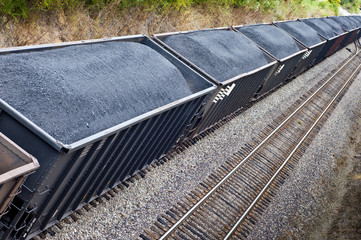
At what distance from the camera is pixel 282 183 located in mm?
13008

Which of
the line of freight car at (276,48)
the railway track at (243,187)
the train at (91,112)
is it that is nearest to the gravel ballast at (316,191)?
the railway track at (243,187)

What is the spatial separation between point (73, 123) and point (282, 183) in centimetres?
810

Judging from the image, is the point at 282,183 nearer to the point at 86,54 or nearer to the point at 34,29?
the point at 86,54

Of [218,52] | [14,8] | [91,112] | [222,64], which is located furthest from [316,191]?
[14,8]

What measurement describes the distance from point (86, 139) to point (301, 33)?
765 inches

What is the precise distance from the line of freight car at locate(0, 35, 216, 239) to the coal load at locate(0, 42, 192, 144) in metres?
0.03

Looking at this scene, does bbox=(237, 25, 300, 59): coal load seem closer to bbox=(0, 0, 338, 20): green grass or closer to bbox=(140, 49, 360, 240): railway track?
bbox=(140, 49, 360, 240): railway track

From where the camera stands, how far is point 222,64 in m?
12.7

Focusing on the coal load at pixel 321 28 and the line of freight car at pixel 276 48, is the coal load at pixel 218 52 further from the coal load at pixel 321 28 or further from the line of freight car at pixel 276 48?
the coal load at pixel 321 28

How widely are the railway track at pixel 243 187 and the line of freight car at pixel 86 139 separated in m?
1.50

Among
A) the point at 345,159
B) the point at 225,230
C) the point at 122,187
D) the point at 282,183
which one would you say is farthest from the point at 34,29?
the point at 345,159

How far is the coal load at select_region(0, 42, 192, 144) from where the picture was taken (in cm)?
651

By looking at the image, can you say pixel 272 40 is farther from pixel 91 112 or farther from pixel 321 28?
pixel 91 112

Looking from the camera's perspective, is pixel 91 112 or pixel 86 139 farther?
pixel 91 112
